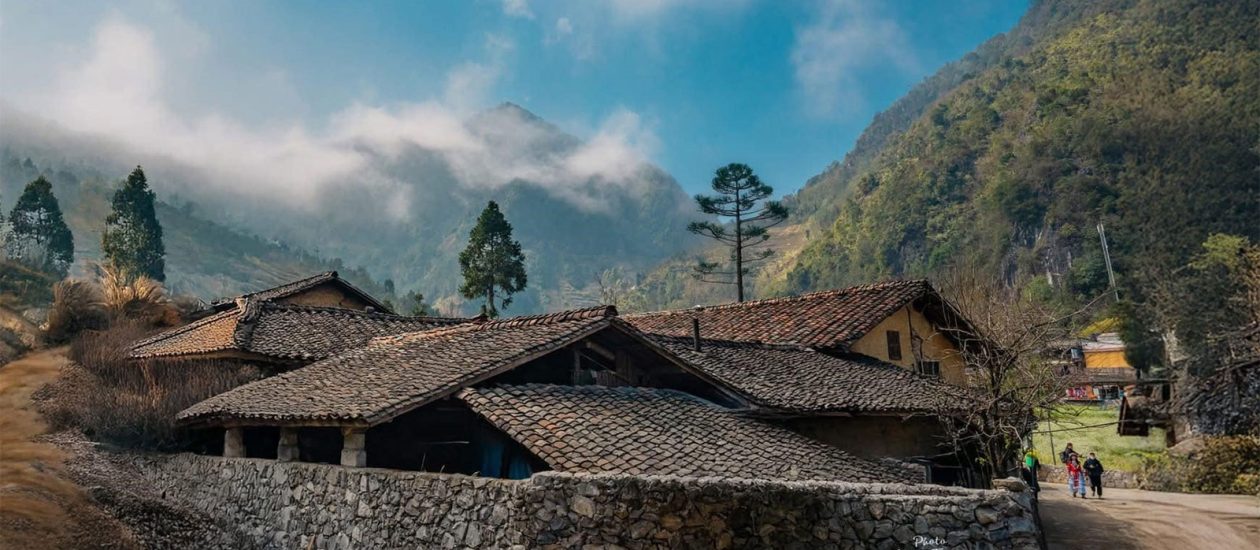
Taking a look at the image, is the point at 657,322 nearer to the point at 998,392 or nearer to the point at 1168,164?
the point at 998,392

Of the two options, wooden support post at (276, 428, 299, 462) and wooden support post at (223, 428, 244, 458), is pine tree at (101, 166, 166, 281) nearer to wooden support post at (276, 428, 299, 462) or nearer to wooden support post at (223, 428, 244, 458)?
wooden support post at (223, 428, 244, 458)

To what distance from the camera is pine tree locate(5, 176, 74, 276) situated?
6000 cm

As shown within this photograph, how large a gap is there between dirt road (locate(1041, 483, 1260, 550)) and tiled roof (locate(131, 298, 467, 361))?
56.7ft

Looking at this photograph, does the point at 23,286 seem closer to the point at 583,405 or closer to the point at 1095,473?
the point at 583,405

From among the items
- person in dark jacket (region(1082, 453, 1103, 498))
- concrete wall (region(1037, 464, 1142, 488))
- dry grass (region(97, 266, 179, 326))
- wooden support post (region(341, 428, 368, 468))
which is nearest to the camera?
wooden support post (region(341, 428, 368, 468))

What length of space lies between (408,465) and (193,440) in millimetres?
6310

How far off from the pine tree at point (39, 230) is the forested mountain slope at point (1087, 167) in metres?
72.6

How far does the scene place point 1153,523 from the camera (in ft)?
53.4

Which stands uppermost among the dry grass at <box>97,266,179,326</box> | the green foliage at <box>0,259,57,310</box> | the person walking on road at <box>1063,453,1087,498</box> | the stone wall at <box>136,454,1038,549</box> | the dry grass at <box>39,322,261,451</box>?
the green foliage at <box>0,259,57,310</box>

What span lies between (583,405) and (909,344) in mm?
14346

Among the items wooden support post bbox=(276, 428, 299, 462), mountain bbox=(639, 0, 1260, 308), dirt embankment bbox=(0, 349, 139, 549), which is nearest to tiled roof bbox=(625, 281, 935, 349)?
wooden support post bbox=(276, 428, 299, 462)

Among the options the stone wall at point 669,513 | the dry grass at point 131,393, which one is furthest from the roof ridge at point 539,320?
the stone wall at point 669,513

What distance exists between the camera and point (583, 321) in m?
13.8

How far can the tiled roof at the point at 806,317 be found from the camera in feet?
70.8
